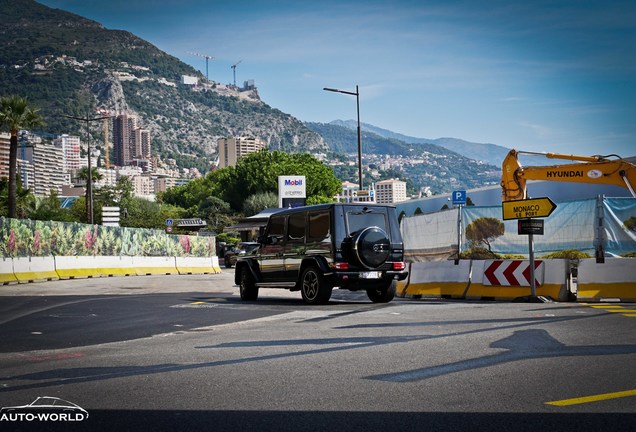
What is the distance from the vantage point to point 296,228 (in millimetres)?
20453

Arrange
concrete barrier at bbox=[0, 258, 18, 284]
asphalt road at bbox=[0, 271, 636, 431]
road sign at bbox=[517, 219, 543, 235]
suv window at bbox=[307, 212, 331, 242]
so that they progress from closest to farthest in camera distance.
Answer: asphalt road at bbox=[0, 271, 636, 431]
road sign at bbox=[517, 219, 543, 235]
suv window at bbox=[307, 212, 331, 242]
concrete barrier at bbox=[0, 258, 18, 284]

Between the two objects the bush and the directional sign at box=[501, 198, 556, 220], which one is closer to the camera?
the directional sign at box=[501, 198, 556, 220]

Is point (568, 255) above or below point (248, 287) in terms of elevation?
above

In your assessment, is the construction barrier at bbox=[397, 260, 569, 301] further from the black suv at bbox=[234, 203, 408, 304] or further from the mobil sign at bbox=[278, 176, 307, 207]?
the mobil sign at bbox=[278, 176, 307, 207]

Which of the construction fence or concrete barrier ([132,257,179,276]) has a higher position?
the construction fence

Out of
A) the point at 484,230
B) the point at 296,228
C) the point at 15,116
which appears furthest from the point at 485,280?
the point at 15,116

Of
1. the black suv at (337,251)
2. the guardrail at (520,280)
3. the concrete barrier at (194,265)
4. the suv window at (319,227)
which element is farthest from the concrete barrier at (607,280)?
the concrete barrier at (194,265)

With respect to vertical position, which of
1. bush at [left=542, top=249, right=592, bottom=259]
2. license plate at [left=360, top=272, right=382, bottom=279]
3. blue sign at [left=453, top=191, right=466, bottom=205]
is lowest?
license plate at [left=360, top=272, right=382, bottom=279]

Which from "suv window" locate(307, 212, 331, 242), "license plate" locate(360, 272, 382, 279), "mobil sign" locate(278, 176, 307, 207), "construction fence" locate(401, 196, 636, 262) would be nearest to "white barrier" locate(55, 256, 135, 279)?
"construction fence" locate(401, 196, 636, 262)

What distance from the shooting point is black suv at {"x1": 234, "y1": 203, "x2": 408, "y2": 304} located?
62.6 ft

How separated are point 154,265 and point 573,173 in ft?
90.3

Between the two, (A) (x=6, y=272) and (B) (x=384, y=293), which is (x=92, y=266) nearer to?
(A) (x=6, y=272)

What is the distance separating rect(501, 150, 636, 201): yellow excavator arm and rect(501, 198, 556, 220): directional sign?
22.0 ft

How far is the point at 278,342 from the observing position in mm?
11336
